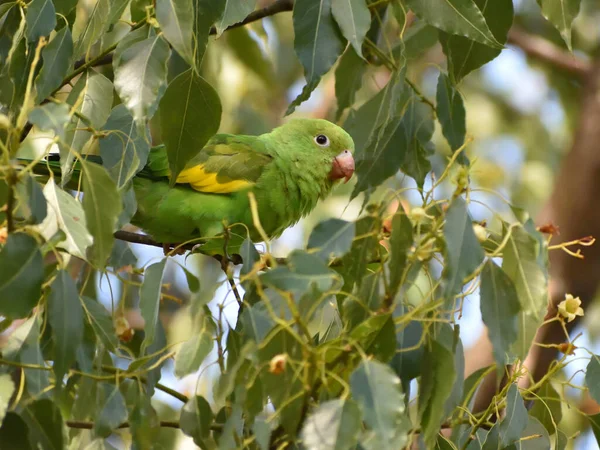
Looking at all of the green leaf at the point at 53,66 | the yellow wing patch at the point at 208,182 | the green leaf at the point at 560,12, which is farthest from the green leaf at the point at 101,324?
the yellow wing patch at the point at 208,182

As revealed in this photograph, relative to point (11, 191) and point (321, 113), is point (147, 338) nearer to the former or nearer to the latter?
point (11, 191)

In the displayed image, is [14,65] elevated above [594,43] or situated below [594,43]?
above

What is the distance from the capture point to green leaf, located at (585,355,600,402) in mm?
1925

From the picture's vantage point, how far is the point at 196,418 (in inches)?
70.1

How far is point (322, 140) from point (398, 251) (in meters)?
2.17

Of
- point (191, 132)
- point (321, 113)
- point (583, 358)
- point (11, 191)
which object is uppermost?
point (11, 191)

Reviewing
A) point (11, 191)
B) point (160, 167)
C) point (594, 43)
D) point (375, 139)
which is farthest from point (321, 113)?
point (11, 191)

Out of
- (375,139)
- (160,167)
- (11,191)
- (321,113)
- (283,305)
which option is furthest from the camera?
(321,113)

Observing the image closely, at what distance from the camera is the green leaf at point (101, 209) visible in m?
1.58

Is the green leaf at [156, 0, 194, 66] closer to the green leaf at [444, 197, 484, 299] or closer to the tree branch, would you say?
the green leaf at [444, 197, 484, 299]

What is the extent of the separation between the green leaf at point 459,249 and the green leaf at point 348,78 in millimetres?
1235

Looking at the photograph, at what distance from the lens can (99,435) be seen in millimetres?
1782

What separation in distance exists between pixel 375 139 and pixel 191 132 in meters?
0.60

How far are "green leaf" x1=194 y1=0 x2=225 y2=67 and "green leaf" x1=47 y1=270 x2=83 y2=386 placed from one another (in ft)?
2.04
